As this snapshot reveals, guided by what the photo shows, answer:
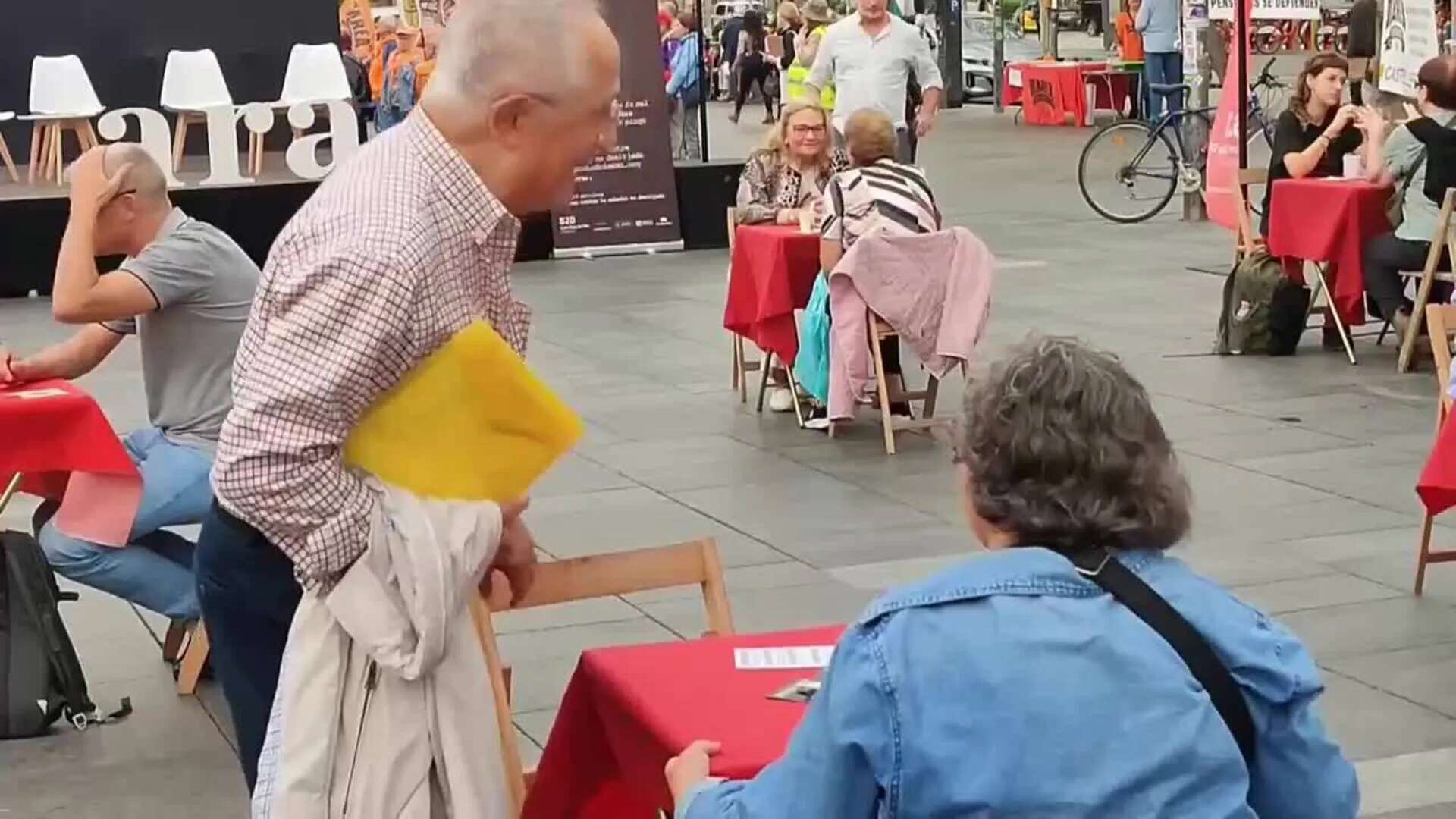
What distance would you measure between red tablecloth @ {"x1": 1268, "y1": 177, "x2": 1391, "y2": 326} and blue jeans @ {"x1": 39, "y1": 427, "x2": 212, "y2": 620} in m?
6.34

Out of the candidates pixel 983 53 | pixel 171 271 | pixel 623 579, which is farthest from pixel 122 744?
pixel 983 53

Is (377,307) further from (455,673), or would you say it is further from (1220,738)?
(1220,738)

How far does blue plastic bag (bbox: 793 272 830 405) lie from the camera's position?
847 centimetres

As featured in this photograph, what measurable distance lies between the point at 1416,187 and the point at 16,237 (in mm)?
8745

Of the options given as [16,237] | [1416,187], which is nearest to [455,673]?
[1416,187]

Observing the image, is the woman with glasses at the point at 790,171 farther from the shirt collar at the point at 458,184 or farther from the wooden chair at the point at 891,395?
the shirt collar at the point at 458,184

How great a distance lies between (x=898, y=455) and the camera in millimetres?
8133

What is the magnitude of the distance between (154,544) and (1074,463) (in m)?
3.62

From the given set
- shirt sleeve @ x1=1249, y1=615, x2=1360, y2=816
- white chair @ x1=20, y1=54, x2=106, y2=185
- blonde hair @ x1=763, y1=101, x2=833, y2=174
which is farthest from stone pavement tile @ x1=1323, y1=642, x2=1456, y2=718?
white chair @ x1=20, y1=54, x2=106, y2=185

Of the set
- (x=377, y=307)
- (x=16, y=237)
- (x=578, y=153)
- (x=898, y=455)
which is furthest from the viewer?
(x=16, y=237)

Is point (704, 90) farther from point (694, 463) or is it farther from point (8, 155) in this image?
point (694, 463)

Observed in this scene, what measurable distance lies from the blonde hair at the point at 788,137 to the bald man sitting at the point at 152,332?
14.4ft

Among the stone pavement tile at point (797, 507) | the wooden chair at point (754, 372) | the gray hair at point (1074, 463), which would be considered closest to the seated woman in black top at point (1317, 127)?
the wooden chair at point (754, 372)

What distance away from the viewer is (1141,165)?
1612 centimetres
